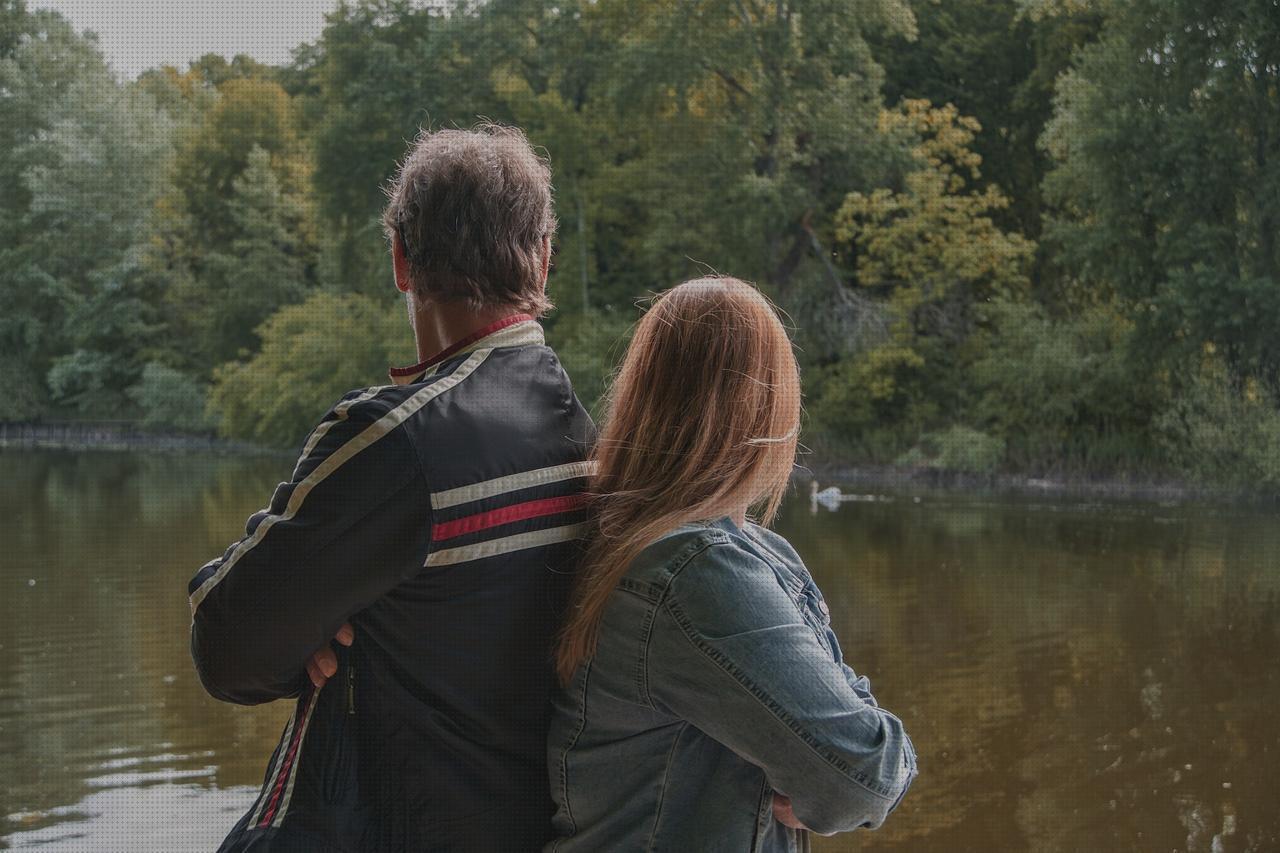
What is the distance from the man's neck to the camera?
1.68m

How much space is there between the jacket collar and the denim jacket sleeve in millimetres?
348

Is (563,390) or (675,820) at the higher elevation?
(563,390)

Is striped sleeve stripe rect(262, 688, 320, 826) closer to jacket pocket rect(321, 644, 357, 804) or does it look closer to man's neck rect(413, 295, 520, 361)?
jacket pocket rect(321, 644, 357, 804)

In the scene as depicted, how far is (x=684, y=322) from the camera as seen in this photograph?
1626 millimetres

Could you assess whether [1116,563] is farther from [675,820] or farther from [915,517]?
[675,820]

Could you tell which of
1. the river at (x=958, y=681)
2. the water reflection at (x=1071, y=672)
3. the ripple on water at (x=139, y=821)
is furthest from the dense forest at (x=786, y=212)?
the ripple on water at (x=139, y=821)

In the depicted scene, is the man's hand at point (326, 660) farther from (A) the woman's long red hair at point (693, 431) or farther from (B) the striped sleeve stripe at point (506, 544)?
(A) the woman's long red hair at point (693, 431)

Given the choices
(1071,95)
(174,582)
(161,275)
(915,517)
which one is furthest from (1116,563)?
(161,275)

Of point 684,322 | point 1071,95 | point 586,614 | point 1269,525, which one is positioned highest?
point 1071,95

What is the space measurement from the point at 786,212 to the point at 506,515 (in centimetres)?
2153

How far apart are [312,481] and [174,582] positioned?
9820mm

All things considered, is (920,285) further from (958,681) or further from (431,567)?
(431,567)

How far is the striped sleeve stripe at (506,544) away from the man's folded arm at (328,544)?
4cm

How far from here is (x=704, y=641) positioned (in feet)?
4.96
